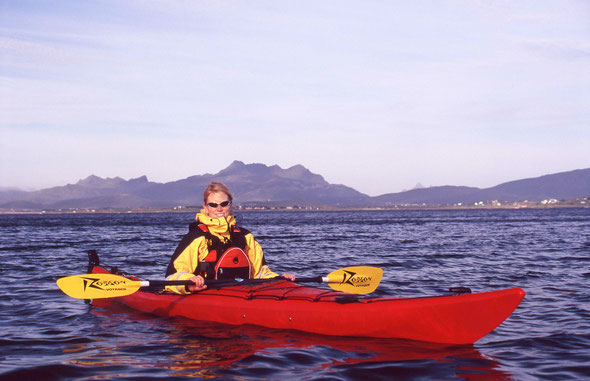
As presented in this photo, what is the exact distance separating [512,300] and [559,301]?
14.9 feet

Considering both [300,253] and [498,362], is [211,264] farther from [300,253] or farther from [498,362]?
[300,253]

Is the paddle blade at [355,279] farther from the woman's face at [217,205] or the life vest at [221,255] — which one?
the woman's face at [217,205]

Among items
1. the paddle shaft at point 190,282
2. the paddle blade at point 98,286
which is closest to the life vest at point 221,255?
the paddle shaft at point 190,282

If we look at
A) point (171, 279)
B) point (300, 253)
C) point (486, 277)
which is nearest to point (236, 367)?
point (171, 279)

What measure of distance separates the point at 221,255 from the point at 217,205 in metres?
0.74

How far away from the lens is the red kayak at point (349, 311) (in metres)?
6.81

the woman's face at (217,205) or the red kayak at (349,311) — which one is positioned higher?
the woman's face at (217,205)

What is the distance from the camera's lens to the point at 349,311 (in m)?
7.47

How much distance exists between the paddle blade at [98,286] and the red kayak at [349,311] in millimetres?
875

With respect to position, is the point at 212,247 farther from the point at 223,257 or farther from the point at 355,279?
the point at 355,279

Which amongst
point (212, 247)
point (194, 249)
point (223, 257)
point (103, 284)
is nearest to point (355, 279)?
point (223, 257)

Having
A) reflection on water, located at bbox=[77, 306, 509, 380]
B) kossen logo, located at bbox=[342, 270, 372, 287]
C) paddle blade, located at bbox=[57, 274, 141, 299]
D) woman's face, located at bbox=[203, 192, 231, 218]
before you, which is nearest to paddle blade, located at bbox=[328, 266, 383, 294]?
kossen logo, located at bbox=[342, 270, 372, 287]

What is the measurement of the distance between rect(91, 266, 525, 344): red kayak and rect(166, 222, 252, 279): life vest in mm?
268

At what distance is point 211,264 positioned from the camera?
8484 mm
